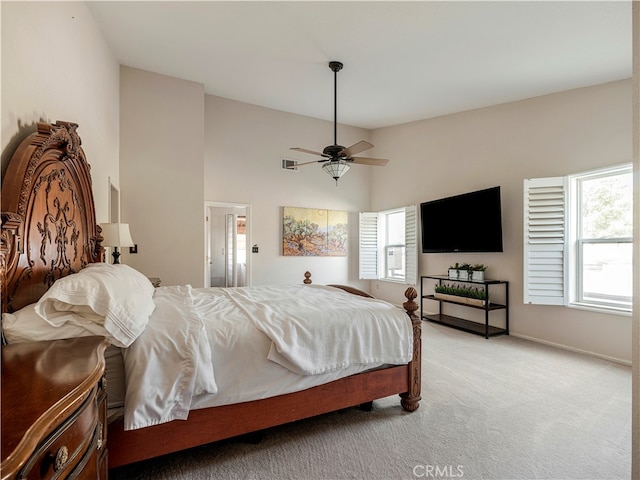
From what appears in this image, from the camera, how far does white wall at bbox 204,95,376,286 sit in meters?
5.29

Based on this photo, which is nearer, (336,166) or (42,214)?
(42,214)

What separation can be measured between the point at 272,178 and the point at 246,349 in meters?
4.25

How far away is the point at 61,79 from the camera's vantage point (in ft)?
7.39

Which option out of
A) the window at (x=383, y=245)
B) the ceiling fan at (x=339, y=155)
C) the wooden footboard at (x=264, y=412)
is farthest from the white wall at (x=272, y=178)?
the wooden footboard at (x=264, y=412)

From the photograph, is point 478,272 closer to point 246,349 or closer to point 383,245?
point 383,245

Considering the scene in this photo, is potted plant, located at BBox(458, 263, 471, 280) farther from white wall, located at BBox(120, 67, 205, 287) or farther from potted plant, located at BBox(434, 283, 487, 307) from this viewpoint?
white wall, located at BBox(120, 67, 205, 287)

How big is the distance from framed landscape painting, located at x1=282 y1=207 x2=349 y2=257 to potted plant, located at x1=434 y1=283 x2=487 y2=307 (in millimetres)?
2040

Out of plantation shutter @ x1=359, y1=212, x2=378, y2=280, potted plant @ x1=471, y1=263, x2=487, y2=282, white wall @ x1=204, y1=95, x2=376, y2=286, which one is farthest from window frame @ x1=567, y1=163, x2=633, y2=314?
white wall @ x1=204, y1=95, x2=376, y2=286

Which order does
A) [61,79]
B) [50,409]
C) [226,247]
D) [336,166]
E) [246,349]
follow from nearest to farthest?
[50,409] < [246,349] < [61,79] < [336,166] < [226,247]

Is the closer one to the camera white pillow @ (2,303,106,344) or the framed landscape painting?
white pillow @ (2,303,106,344)

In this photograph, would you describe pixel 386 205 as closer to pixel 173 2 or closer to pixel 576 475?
pixel 173 2

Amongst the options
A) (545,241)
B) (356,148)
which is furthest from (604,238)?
(356,148)

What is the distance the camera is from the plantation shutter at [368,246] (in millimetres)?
6551

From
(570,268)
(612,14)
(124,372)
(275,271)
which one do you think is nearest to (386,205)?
(275,271)
